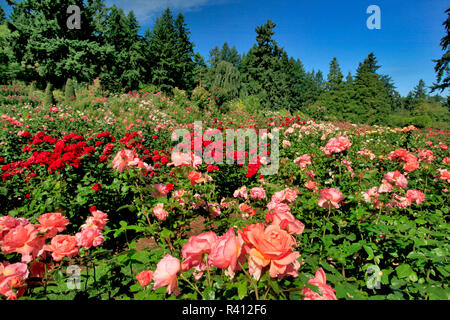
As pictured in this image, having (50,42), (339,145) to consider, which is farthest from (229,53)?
(339,145)

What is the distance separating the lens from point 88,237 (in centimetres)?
95

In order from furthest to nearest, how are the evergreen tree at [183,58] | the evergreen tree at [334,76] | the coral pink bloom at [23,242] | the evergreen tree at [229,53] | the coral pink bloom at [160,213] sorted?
1. the evergreen tree at [229,53]
2. the evergreen tree at [334,76]
3. the evergreen tree at [183,58]
4. the coral pink bloom at [160,213]
5. the coral pink bloom at [23,242]

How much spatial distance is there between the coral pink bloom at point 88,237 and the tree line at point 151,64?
10894mm

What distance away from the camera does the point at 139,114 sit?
7.87 metres

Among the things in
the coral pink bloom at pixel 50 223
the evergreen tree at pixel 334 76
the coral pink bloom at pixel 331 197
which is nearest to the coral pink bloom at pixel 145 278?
the coral pink bloom at pixel 50 223

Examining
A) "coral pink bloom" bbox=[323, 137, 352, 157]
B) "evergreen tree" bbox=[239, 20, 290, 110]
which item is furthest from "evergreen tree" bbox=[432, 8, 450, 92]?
"coral pink bloom" bbox=[323, 137, 352, 157]

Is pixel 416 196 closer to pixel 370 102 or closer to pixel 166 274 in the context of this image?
pixel 166 274

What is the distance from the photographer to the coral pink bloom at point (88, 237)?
928 mm

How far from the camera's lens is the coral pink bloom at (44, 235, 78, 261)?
2.61ft

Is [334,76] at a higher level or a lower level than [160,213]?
higher

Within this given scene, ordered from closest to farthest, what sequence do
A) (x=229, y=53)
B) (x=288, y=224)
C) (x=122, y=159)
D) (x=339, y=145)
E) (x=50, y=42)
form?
(x=288, y=224)
(x=122, y=159)
(x=339, y=145)
(x=50, y=42)
(x=229, y=53)

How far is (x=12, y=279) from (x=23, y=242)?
0.13 meters

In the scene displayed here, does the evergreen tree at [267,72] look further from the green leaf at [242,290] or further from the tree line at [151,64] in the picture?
the green leaf at [242,290]

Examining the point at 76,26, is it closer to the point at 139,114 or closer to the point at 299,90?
the point at 139,114
